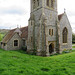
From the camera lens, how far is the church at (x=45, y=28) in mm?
18266

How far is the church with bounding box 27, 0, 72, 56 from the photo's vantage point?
18266 millimetres

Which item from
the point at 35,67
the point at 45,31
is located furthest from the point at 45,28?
the point at 35,67

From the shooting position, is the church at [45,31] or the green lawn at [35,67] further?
the church at [45,31]

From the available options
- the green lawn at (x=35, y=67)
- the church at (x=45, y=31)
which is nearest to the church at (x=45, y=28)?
the church at (x=45, y=31)

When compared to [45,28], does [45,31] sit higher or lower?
lower

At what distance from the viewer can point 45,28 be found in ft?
59.6

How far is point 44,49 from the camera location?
17.8 metres

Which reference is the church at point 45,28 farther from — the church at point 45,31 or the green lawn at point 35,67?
the green lawn at point 35,67

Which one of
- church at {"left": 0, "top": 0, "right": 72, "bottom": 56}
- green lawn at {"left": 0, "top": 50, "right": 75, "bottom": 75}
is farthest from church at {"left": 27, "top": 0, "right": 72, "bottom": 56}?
green lawn at {"left": 0, "top": 50, "right": 75, "bottom": 75}

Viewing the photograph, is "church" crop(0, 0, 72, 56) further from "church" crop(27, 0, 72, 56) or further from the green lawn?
the green lawn

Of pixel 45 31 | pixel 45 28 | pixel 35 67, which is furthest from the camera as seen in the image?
pixel 45 28

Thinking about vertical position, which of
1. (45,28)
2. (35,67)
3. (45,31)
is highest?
(45,28)

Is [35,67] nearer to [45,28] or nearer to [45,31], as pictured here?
[45,31]

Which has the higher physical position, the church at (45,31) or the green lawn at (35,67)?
the church at (45,31)
